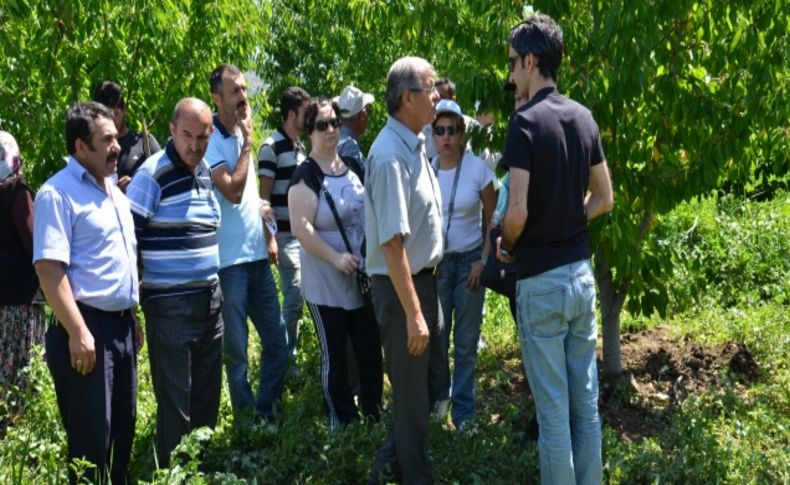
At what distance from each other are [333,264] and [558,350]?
181cm

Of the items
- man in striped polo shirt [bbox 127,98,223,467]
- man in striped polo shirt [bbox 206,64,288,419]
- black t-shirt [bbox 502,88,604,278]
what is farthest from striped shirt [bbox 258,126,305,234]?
black t-shirt [bbox 502,88,604,278]

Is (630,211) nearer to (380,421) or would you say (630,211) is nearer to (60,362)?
(380,421)

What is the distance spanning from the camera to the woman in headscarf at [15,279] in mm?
6340

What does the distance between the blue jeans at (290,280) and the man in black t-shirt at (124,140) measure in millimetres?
1061

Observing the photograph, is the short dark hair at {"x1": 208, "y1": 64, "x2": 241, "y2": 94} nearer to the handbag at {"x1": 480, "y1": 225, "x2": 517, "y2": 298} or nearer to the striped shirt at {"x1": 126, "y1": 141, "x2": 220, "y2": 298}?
the striped shirt at {"x1": 126, "y1": 141, "x2": 220, "y2": 298}

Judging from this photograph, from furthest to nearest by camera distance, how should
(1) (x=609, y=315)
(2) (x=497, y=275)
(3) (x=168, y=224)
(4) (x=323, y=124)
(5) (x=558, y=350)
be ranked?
(1) (x=609, y=315) → (4) (x=323, y=124) → (2) (x=497, y=275) → (3) (x=168, y=224) → (5) (x=558, y=350)

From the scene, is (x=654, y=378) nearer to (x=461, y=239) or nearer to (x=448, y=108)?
(x=461, y=239)

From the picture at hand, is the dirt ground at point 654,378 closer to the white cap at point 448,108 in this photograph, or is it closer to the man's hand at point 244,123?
the white cap at point 448,108

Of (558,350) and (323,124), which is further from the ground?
(323,124)

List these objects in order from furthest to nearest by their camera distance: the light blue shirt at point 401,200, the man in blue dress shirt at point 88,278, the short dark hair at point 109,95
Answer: the short dark hair at point 109,95 → the light blue shirt at point 401,200 → the man in blue dress shirt at point 88,278

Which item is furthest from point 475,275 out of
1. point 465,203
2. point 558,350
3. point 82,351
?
point 82,351

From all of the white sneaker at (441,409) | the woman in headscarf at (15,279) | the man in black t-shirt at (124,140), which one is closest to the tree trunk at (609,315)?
the white sneaker at (441,409)

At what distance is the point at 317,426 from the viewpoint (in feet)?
21.6

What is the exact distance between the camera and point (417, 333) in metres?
5.15
